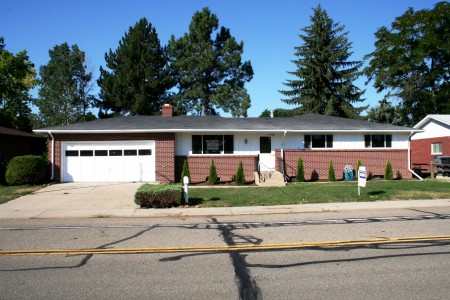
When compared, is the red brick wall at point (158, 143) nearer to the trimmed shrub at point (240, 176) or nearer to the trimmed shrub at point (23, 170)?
the trimmed shrub at point (23, 170)

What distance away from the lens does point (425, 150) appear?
3088 cm

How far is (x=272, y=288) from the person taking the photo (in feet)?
15.7

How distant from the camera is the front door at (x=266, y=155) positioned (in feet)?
71.6

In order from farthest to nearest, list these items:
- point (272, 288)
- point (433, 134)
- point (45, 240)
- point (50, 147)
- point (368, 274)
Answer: point (433, 134), point (50, 147), point (45, 240), point (368, 274), point (272, 288)

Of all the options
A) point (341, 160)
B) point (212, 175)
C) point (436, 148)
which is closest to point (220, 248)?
point (212, 175)

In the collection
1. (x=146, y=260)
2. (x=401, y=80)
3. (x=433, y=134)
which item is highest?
(x=401, y=80)

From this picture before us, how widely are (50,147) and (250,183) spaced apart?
11.0 meters

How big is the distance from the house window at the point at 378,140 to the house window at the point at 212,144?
27.1 feet

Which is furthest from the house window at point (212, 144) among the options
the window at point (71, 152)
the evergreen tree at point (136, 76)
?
the evergreen tree at point (136, 76)

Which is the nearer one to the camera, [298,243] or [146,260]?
[146,260]

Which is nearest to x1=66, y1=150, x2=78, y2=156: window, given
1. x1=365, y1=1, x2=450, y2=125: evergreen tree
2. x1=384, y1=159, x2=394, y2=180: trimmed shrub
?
x1=384, y1=159, x2=394, y2=180: trimmed shrub

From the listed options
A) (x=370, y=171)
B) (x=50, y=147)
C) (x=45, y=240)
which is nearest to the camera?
(x=45, y=240)

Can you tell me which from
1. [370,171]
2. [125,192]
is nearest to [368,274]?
[125,192]

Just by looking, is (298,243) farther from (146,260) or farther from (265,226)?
(146,260)
